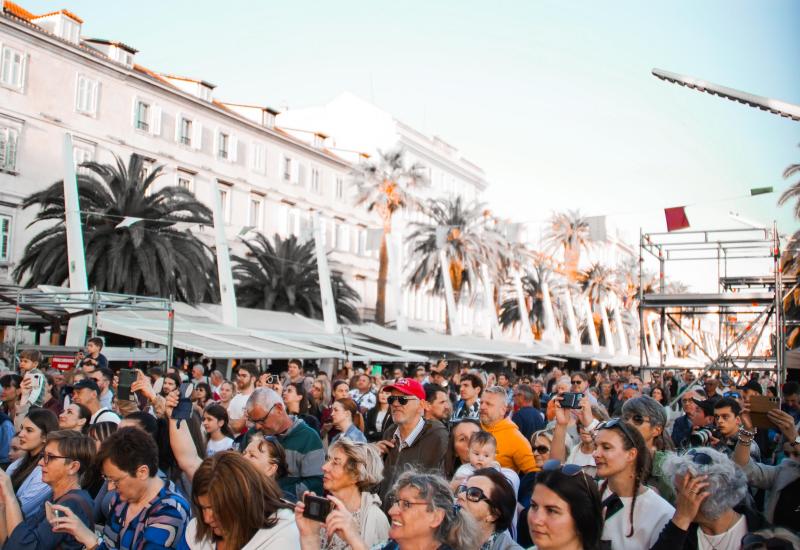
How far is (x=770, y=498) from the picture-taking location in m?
5.38

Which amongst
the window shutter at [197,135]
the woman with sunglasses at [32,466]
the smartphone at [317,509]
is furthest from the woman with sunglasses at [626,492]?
the window shutter at [197,135]

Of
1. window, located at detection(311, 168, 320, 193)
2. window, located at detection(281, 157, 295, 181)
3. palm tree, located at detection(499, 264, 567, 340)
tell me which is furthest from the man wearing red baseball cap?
palm tree, located at detection(499, 264, 567, 340)

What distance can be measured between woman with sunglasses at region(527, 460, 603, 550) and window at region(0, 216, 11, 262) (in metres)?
33.8

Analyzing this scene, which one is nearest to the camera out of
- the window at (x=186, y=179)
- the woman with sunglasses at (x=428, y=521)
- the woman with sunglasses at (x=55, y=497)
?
the woman with sunglasses at (x=428, y=521)

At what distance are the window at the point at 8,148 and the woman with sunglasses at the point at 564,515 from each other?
34.1 meters

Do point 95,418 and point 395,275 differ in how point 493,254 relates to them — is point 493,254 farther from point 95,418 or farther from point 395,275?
point 95,418

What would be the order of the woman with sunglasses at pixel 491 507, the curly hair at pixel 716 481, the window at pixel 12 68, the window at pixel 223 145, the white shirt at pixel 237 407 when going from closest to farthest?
1. the curly hair at pixel 716 481
2. the woman with sunglasses at pixel 491 507
3. the white shirt at pixel 237 407
4. the window at pixel 12 68
5. the window at pixel 223 145

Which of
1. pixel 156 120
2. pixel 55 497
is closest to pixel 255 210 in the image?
pixel 156 120

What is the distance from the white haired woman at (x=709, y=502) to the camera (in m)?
3.77

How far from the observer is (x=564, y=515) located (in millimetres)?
3516

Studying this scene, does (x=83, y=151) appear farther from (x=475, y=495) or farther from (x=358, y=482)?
(x=475, y=495)

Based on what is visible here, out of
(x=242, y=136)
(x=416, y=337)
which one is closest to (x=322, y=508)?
(x=416, y=337)

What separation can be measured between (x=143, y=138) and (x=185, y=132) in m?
3.58

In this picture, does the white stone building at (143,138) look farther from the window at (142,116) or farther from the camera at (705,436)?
the camera at (705,436)
